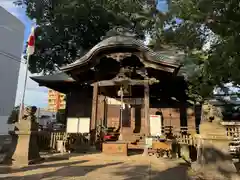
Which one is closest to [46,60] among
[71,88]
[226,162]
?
[71,88]

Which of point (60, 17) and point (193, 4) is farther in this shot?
point (60, 17)

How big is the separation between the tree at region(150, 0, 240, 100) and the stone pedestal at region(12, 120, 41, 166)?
26.8ft

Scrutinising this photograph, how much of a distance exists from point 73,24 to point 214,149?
1800 cm

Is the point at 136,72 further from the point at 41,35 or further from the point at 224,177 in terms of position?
the point at 41,35

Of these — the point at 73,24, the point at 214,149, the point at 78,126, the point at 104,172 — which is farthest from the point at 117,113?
the point at 73,24

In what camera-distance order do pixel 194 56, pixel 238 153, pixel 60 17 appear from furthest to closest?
pixel 60 17 < pixel 194 56 < pixel 238 153

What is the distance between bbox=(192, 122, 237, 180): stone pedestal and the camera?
19.9 ft

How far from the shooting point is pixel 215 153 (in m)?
6.26

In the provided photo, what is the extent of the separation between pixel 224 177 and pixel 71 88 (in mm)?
11489

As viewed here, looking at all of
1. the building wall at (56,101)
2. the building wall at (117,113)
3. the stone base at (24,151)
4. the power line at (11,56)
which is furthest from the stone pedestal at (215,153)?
the building wall at (56,101)

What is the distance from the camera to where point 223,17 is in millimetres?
10805

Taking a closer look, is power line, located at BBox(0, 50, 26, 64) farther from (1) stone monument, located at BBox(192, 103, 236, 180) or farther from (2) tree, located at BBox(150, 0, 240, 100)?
(1) stone monument, located at BBox(192, 103, 236, 180)

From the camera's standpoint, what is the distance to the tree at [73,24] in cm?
2139

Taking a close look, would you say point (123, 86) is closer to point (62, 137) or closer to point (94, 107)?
point (94, 107)
